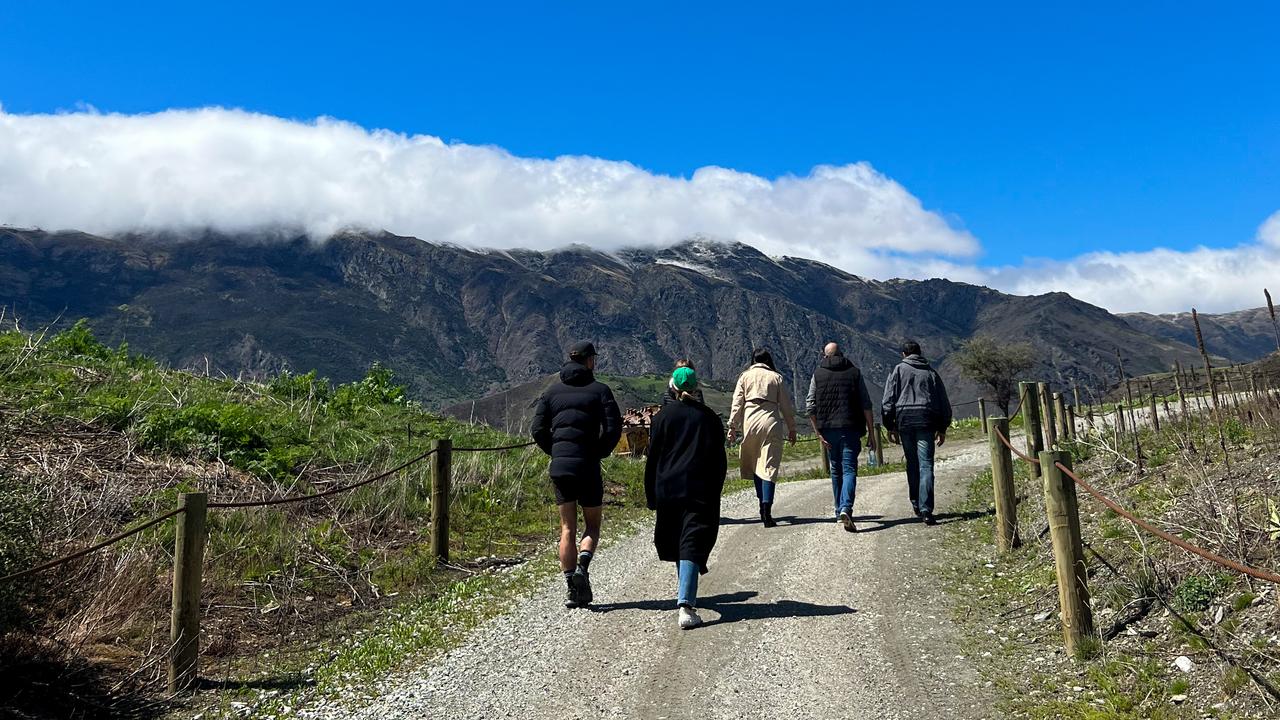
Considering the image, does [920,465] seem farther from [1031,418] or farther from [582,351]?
[582,351]

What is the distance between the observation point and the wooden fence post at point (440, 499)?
9.34m

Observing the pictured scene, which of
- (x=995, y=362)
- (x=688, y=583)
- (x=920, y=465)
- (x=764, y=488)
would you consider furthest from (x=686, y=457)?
(x=995, y=362)

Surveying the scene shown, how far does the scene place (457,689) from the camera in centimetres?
567

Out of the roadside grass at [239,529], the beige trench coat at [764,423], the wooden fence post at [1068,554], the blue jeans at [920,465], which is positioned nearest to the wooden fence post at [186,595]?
the roadside grass at [239,529]

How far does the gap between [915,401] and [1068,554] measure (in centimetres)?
451

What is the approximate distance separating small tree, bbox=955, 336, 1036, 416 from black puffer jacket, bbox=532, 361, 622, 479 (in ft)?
241

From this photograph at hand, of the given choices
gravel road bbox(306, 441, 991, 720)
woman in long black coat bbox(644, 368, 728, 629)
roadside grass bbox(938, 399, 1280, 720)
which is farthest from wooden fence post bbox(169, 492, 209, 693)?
roadside grass bbox(938, 399, 1280, 720)

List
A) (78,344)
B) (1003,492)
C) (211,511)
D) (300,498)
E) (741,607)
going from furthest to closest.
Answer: (78,344) → (211,511) → (1003,492) → (300,498) → (741,607)

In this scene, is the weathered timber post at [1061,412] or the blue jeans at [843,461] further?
the weathered timber post at [1061,412]

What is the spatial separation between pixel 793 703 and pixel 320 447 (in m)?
9.57

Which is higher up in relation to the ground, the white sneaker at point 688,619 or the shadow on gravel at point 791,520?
the shadow on gravel at point 791,520

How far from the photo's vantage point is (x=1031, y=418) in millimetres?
9820

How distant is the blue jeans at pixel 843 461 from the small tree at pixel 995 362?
69.9 metres

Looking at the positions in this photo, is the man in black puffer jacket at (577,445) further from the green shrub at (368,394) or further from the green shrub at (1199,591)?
the green shrub at (368,394)
